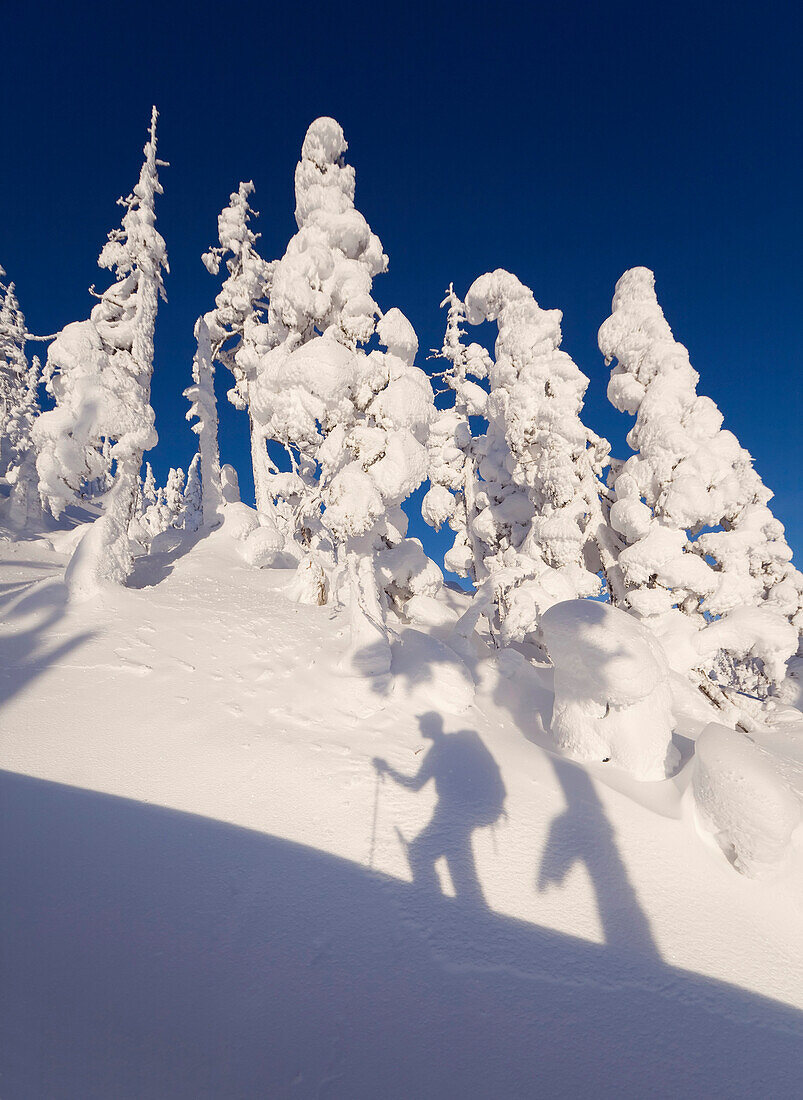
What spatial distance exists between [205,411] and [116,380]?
6823 mm

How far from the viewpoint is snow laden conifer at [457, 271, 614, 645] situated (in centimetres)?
1092

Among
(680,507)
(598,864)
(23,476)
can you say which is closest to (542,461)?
(680,507)

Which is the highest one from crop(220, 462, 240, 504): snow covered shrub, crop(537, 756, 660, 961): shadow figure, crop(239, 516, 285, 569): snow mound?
crop(220, 462, 240, 504): snow covered shrub

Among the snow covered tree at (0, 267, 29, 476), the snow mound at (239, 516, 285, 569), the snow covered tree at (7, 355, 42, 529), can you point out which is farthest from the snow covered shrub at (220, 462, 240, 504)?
the snow covered tree at (0, 267, 29, 476)

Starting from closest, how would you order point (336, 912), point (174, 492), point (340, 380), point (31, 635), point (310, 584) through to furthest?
1. point (336, 912)
2. point (31, 635)
3. point (340, 380)
4. point (310, 584)
5. point (174, 492)

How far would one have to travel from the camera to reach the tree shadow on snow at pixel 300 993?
189 cm

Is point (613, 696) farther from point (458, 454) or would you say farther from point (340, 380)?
point (458, 454)

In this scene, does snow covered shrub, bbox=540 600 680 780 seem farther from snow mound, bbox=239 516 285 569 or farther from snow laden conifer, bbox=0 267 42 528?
snow laden conifer, bbox=0 267 42 528

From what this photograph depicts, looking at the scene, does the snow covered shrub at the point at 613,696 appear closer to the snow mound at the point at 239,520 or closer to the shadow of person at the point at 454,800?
the shadow of person at the point at 454,800

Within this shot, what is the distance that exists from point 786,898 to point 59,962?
5317 mm

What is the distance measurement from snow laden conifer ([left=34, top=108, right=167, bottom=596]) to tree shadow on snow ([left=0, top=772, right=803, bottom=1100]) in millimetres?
6569

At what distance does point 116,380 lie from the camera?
10805 mm

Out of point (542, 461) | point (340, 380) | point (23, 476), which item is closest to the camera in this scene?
point (340, 380)

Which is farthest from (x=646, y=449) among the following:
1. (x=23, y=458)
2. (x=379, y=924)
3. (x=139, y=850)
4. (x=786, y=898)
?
(x=23, y=458)
